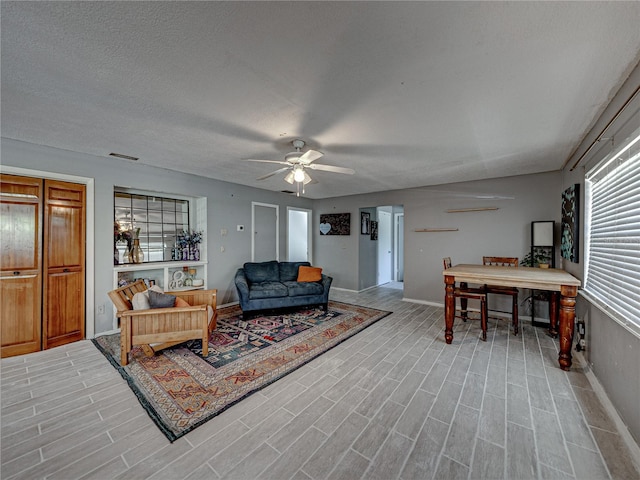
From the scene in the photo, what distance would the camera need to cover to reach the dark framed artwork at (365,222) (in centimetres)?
622

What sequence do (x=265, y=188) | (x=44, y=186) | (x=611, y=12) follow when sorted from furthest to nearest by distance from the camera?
(x=265, y=188) → (x=44, y=186) → (x=611, y=12)

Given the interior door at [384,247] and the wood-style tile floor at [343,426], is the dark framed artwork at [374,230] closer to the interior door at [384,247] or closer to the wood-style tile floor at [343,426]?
the interior door at [384,247]

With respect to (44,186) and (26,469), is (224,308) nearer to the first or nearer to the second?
(44,186)

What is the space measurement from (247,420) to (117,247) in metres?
3.42

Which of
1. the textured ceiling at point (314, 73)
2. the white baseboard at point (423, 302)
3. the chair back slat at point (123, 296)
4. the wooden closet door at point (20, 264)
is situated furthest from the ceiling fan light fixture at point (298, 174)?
the white baseboard at point (423, 302)

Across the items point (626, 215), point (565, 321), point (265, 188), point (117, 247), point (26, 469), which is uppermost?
point (265, 188)

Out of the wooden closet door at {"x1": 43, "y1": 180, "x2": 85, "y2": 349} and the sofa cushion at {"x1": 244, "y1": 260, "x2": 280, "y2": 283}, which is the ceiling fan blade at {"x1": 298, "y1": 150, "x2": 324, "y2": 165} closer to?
the sofa cushion at {"x1": 244, "y1": 260, "x2": 280, "y2": 283}

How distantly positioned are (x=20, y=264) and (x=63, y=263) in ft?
1.15

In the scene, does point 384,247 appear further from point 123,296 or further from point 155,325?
point 123,296

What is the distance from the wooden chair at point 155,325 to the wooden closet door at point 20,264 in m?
1.08

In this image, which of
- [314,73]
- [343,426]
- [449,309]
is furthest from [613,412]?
[314,73]

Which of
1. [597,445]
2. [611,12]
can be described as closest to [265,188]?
[611,12]

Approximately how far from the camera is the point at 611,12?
1.20 metres

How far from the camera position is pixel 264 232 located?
5660mm
